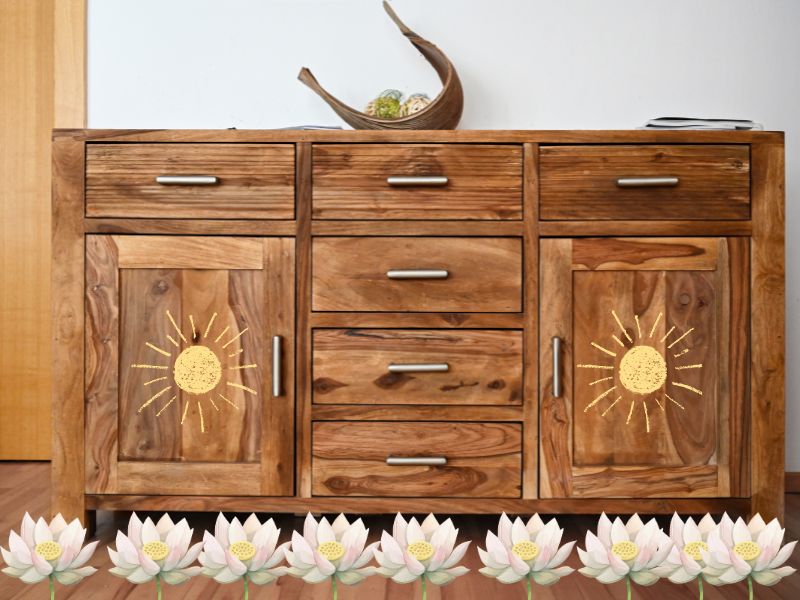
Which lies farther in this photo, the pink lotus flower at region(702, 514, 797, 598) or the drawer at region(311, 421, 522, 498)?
the drawer at region(311, 421, 522, 498)

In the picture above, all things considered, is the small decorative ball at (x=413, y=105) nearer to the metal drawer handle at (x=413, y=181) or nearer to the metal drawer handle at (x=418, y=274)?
the metal drawer handle at (x=413, y=181)

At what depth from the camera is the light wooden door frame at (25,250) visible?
199 cm

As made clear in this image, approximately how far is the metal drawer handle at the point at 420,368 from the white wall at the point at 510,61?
811 mm

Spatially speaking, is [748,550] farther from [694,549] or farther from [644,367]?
[644,367]

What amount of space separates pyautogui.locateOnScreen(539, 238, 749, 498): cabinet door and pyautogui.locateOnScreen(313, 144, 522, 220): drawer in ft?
0.53

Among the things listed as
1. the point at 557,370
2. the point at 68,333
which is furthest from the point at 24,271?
the point at 557,370

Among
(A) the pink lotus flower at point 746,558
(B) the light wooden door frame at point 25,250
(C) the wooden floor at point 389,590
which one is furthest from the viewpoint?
(B) the light wooden door frame at point 25,250

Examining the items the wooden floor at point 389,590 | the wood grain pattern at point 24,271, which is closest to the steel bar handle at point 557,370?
the wooden floor at point 389,590

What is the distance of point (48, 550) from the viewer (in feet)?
1.42

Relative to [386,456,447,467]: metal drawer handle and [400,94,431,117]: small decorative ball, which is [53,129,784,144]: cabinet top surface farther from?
[386,456,447,467]: metal drawer handle

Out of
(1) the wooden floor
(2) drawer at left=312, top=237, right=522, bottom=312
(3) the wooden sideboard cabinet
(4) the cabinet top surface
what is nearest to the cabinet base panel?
(3) the wooden sideboard cabinet

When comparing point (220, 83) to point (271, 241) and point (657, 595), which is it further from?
point (657, 595)

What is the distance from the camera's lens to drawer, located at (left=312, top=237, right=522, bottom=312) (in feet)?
4.51

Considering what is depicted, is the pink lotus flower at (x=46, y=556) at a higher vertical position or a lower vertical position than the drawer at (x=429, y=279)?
lower
